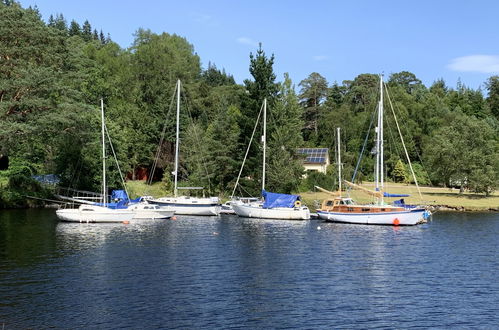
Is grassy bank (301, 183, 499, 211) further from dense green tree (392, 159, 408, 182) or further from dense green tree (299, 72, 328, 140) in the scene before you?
dense green tree (299, 72, 328, 140)

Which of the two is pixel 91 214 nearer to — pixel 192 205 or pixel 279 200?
pixel 192 205

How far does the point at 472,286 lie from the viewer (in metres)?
33.6

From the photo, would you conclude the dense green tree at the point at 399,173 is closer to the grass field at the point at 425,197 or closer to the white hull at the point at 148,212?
the grass field at the point at 425,197

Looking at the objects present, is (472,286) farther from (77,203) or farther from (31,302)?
(77,203)

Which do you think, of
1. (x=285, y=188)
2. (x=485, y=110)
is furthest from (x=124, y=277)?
(x=485, y=110)

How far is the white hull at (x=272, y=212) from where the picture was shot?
70.2 metres

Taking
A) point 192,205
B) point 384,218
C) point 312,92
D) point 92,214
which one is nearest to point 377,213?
point 384,218

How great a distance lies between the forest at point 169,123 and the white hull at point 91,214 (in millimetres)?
10258

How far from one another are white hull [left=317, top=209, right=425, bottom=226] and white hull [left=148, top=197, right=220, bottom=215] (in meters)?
16.8

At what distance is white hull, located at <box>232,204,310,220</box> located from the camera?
7025 cm

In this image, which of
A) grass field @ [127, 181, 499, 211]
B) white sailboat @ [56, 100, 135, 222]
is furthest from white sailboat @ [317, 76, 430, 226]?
white sailboat @ [56, 100, 135, 222]

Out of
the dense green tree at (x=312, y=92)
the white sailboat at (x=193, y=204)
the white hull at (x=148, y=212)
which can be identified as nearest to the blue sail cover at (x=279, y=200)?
the white sailboat at (x=193, y=204)

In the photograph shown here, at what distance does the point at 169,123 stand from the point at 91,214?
123ft

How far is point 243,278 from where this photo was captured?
1380 inches
